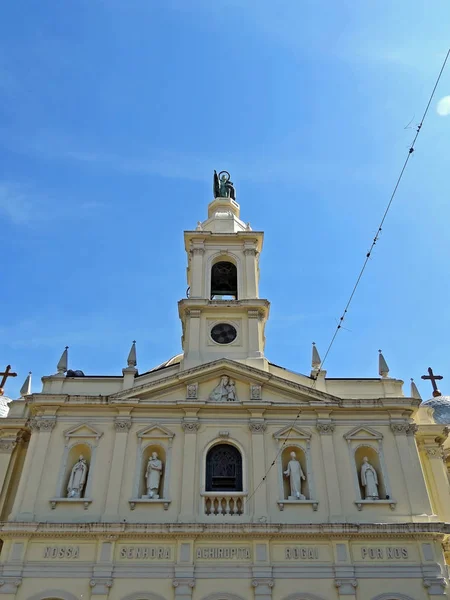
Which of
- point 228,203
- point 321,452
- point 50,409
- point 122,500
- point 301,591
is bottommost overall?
point 301,591

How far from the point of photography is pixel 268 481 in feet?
62.6

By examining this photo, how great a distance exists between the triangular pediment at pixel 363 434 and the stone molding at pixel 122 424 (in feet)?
24.7

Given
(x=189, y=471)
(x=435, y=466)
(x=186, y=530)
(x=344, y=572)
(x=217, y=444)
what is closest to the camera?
(x=344, y=572)

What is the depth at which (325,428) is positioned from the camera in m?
20.2

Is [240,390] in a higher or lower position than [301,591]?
higher

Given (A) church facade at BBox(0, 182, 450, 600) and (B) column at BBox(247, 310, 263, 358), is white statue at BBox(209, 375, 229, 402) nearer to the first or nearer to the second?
(A) church facade at BBox(0, 182, 450, 600)

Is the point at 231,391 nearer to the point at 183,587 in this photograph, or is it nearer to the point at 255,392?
the point at 255,392

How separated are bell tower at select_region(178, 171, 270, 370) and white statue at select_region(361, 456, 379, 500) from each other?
16.7ft

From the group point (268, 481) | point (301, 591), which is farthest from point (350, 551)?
point (268, 481)

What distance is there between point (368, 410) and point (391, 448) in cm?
150

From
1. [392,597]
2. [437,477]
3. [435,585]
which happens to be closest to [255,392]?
[437,477]

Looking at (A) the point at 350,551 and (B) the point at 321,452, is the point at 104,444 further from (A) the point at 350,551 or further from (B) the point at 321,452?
(A) the point at 350,551

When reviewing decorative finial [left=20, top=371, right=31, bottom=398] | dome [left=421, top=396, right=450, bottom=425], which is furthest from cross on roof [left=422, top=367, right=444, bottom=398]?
decorative finial [left=20, top=371, right=31, bottom=398]

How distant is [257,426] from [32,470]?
24.9 ft
